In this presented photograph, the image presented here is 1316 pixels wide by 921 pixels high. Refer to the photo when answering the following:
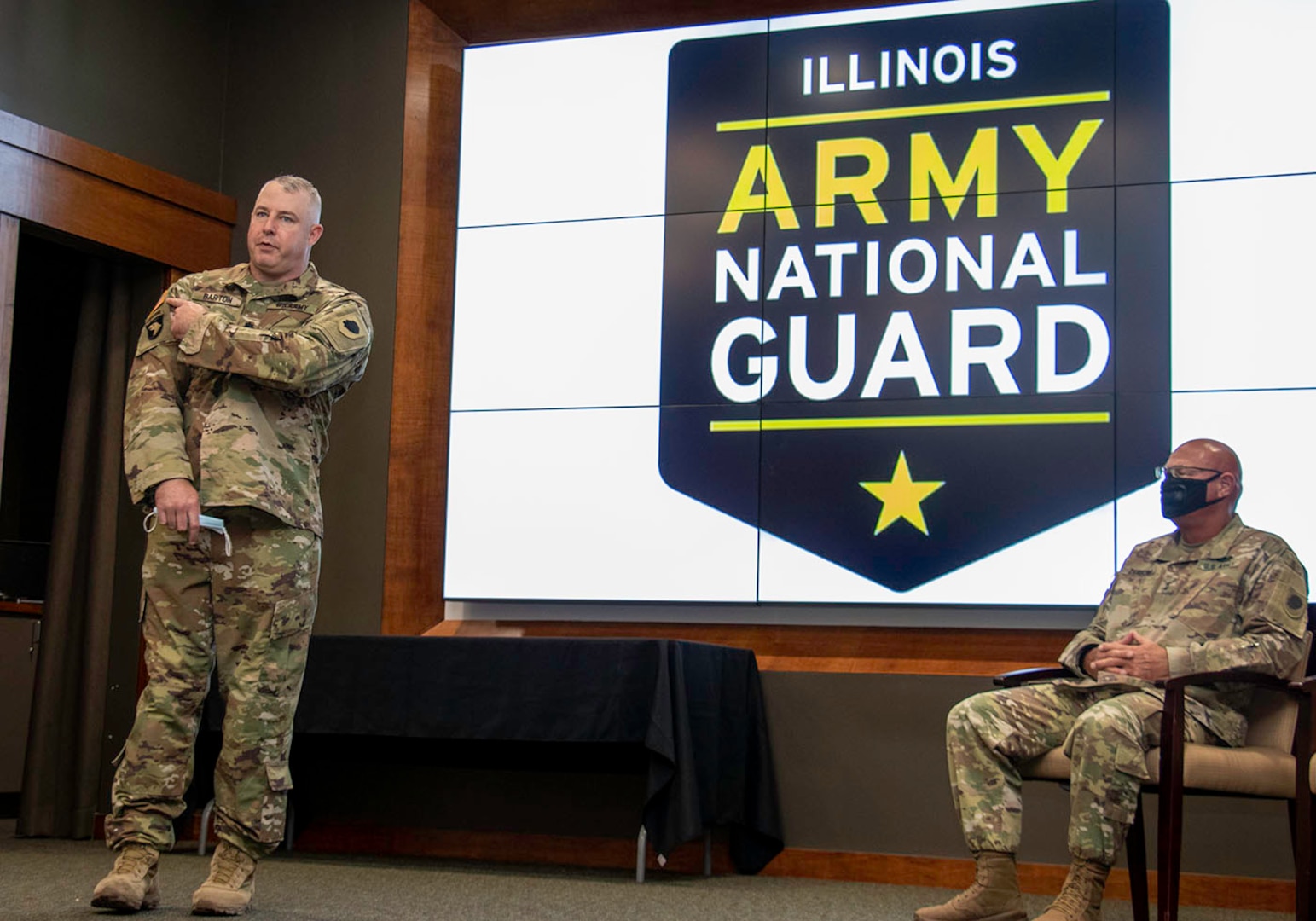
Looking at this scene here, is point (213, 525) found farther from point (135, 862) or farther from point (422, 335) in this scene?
point (422, 335)

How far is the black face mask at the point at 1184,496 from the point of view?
11.7 ft

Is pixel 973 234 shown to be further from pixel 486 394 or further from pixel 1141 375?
pixel 486 394

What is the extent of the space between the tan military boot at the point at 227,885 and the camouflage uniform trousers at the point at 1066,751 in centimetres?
156

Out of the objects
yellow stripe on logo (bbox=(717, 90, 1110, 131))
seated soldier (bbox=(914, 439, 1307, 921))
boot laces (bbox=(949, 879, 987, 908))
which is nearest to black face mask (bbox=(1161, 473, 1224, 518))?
seated soldier (bbox=(914, 439, 1307, 921))

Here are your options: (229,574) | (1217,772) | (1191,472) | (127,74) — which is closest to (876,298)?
(1191,472)

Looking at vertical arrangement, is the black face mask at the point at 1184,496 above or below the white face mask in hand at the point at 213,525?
above

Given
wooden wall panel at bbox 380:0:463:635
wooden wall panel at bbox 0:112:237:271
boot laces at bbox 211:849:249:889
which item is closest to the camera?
boot laces at bbox 211:849:249:889

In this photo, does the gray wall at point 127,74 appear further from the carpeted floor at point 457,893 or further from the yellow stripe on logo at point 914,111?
the carpeted floor at point 457,893

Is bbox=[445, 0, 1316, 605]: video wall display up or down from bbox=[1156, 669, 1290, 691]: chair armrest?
up

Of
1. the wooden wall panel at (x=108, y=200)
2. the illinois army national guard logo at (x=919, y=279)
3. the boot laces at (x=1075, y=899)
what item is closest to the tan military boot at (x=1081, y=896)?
the boot laces at (x=1075, y=899)

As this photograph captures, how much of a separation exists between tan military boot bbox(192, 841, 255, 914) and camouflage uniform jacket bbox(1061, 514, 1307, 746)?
75.9 inches

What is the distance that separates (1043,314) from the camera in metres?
4.71

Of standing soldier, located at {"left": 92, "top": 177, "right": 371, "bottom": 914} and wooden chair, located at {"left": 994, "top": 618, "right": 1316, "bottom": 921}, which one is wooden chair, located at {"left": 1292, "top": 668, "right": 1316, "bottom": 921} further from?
standing soldier, located at {"left": 92, "top": 177, "right": 371, "bottom": 914}

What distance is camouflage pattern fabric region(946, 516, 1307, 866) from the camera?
320cm
